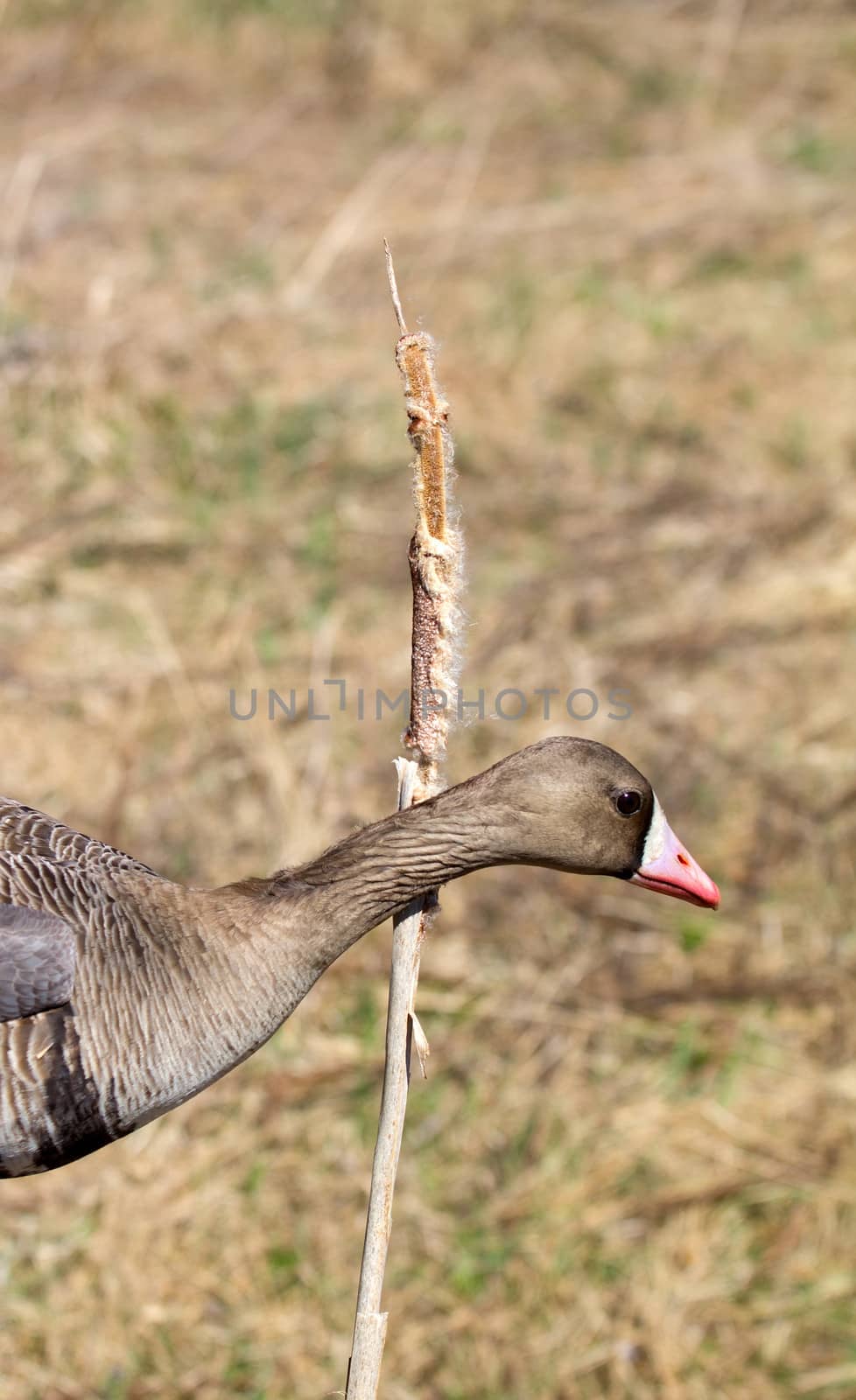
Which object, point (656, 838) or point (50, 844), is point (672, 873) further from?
point (50, 844)

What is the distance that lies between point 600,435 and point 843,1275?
17.1 ft

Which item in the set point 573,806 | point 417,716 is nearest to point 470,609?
point 573,806

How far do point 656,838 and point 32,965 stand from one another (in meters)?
1.23

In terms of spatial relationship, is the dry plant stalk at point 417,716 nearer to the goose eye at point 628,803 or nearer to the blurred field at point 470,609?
the goose eye at point 628,803

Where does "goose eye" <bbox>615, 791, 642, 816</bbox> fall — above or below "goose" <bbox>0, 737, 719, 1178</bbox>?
above

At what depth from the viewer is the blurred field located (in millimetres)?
4531

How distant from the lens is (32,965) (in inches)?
111

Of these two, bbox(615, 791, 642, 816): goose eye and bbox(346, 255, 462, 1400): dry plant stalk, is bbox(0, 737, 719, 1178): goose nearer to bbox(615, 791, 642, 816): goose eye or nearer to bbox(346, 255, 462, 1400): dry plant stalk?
bbox(615, 791, 642, 816): goose eye

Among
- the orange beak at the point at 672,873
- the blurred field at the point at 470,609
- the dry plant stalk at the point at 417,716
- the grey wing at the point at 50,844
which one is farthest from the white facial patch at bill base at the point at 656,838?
the blurred field at the point at 470,609

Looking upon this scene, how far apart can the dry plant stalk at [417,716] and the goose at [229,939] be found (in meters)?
0.11

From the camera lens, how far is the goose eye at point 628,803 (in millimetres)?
2711

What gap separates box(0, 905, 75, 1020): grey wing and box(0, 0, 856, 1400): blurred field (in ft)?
5.87

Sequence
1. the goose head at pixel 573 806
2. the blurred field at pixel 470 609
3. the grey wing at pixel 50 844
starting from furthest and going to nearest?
1. the blurred field at pixel 470 609
2. the grey wing at pixel 50 844
3. the goose head at pixel 573 806

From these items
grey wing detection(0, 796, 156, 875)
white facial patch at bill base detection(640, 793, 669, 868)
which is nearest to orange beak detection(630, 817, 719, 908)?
white facial patch at bill base detection(640, 793, 669, 868)
